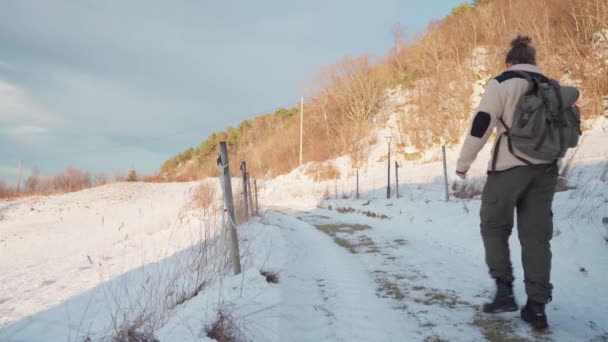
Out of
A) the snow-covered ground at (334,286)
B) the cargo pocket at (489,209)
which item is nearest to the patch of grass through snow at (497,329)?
the snow-covered ground at (334,286)

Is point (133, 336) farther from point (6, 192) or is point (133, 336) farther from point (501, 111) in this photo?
point (6, 192)

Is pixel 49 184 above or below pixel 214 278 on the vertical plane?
above

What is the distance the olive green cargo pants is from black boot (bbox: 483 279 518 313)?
0.18 feet

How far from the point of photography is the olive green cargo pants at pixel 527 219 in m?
2.21

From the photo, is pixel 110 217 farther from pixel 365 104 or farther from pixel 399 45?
pixel 399 45

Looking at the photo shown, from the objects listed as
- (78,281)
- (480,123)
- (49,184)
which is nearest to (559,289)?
(480,123)

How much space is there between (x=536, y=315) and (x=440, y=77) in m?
26.3

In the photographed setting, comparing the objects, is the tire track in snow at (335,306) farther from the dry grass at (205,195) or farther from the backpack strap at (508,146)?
the dry grass at (205,195)

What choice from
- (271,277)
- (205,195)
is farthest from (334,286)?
(205,195)

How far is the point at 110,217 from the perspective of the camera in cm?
1716

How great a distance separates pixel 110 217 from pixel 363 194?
44.1 ft

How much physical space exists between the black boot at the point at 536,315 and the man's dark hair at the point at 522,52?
170cm

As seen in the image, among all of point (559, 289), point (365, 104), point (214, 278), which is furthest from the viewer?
point (365, 104)

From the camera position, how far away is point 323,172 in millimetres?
28484
